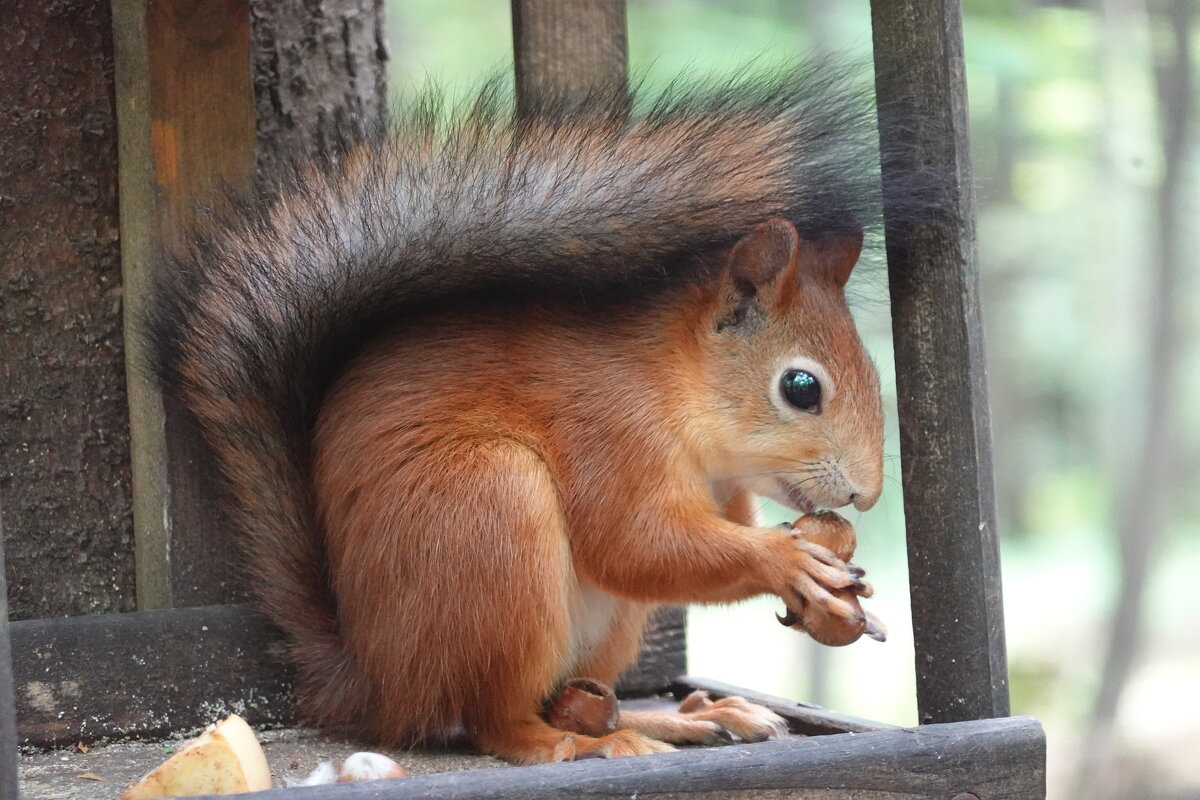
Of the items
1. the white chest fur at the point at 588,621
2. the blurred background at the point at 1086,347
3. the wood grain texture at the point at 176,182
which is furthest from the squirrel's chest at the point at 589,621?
the blurred background at the point at 1086,347

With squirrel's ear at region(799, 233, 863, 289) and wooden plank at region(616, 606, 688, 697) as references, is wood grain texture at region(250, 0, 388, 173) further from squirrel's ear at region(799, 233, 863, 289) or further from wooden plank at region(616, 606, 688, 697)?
wooden plank at region(616, 606, 688, 697)

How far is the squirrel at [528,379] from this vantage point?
1687 mm

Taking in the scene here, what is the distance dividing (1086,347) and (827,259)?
Result: 16.5 feet

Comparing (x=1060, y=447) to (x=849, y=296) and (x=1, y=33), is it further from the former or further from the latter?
(x=1, y=33)

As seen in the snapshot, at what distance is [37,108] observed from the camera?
6.40 ft

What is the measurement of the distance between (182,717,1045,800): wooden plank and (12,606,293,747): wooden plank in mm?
776

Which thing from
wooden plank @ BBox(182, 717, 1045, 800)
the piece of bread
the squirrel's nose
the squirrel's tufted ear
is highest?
the squirrel's tufted ear

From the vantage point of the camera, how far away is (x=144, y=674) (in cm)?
188

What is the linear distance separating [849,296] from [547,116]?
533mm

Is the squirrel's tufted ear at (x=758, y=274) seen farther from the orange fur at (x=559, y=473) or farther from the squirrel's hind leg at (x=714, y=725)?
the squirrel's hind leg at (x=714, y=725)

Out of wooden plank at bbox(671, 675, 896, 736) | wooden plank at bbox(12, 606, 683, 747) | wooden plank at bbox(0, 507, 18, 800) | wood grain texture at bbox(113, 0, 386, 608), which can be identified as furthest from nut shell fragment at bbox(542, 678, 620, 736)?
wooden plank at bbox(0, 507, 18, 800)

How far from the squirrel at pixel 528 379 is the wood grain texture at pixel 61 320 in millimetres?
168

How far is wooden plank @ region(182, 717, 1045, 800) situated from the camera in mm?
1232

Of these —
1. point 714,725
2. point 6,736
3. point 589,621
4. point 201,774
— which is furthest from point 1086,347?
point 6,736
